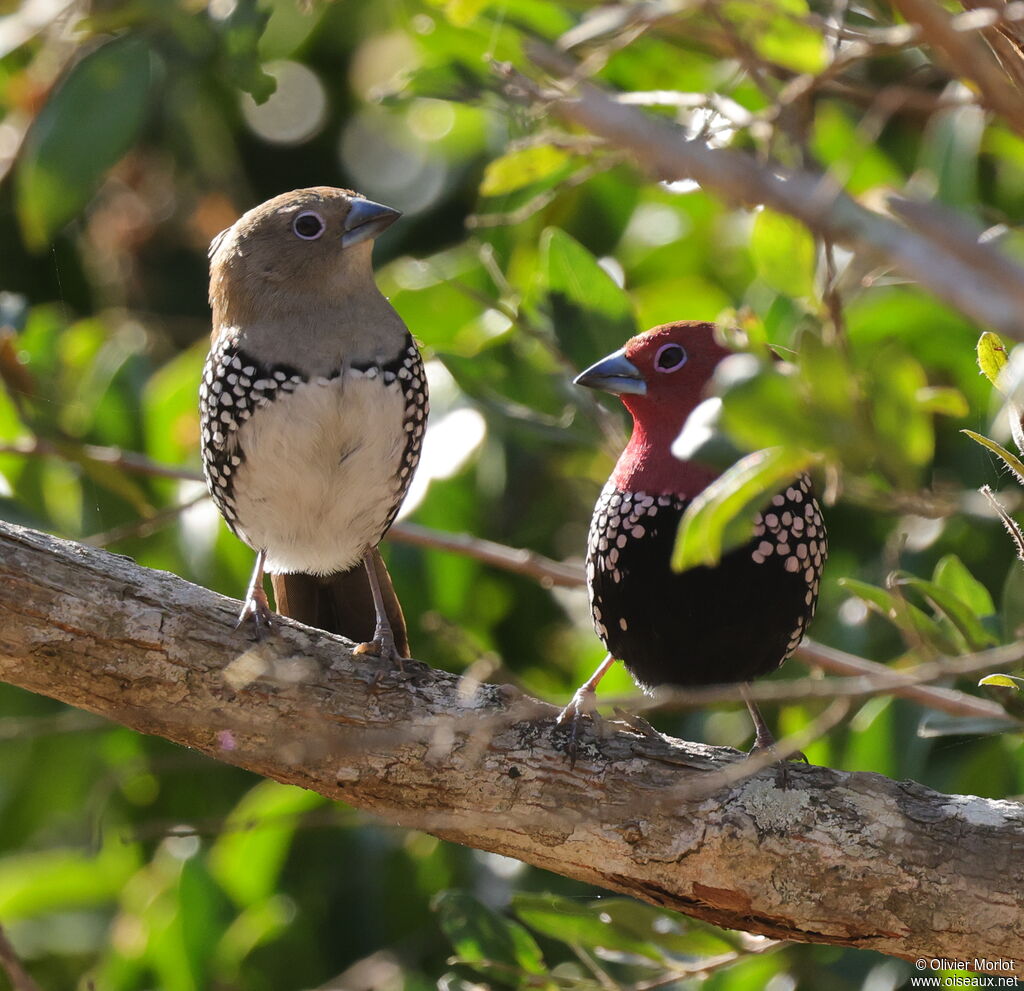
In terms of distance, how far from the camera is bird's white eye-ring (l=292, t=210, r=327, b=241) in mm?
3637

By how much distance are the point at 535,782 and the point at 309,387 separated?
1.13 metres

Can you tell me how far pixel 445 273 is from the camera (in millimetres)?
4605

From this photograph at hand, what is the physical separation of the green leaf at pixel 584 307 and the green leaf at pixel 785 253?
0.88m

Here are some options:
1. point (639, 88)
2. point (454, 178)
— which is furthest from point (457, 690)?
point (454, 178)

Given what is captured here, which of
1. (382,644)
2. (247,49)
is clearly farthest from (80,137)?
(382,644)

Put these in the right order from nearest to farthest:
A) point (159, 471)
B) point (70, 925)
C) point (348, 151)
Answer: point (159, 471) < point (70, 925) < point (348, 151)

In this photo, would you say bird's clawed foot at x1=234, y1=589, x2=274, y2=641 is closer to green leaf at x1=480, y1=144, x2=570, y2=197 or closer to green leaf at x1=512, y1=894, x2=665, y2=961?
green leaf at x1=512, y1=894, x2=665, y2=961

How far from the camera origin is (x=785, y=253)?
284 centimetres

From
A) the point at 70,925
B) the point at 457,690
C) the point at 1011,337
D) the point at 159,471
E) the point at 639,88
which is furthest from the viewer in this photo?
the point at 70,925

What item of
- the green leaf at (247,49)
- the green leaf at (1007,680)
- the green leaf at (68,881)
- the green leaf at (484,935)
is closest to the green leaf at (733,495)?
the green leaf at (1007,680)

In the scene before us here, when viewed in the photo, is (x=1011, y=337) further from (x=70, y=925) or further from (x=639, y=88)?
(x=70, y=925)

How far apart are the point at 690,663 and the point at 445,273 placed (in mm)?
1818

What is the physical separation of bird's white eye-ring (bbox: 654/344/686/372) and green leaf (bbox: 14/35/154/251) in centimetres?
212

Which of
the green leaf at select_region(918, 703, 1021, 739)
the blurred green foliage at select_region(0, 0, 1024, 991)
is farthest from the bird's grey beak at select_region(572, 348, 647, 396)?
the green leaf at select_region(918, 703, 1021, 739)
